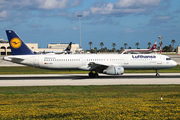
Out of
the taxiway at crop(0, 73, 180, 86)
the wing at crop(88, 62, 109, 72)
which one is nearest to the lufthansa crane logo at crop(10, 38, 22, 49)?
the taxiway at crop(0, 73, 180, 86)

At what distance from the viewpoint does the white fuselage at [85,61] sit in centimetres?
3612

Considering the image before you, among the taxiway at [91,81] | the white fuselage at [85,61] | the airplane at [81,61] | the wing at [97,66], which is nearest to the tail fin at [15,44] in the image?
the airplane at [81,61]

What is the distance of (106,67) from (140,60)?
5.88 meters

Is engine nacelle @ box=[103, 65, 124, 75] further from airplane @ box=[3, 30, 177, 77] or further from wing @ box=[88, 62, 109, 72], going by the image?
airplane @ box=[3, 30, 177, 77]

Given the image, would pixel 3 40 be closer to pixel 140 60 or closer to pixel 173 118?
pixel 140 60

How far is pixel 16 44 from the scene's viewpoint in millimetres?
36781

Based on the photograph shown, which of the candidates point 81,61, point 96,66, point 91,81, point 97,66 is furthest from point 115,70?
point 81,61

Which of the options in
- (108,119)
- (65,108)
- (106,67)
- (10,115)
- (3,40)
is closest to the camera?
(108,119)

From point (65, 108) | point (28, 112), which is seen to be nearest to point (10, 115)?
point (28, 112)

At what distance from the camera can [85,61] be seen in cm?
3631

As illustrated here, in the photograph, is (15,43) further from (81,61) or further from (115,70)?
(115,70)

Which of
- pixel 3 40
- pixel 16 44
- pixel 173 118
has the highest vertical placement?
pixel 3 40

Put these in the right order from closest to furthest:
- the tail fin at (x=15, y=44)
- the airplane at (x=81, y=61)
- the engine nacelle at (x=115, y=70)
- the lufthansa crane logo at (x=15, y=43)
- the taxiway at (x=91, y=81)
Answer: the taxiway at (x=91, y=81) < the engine nacelle at (x=115, y=70) < the airplane at (x=81, y=61) < the tail fin at (x=15, y=44) < the lufthansa crane logo at (x=15, y=43)

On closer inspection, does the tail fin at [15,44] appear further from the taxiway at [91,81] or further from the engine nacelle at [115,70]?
the engine nacelle at [115,70]
